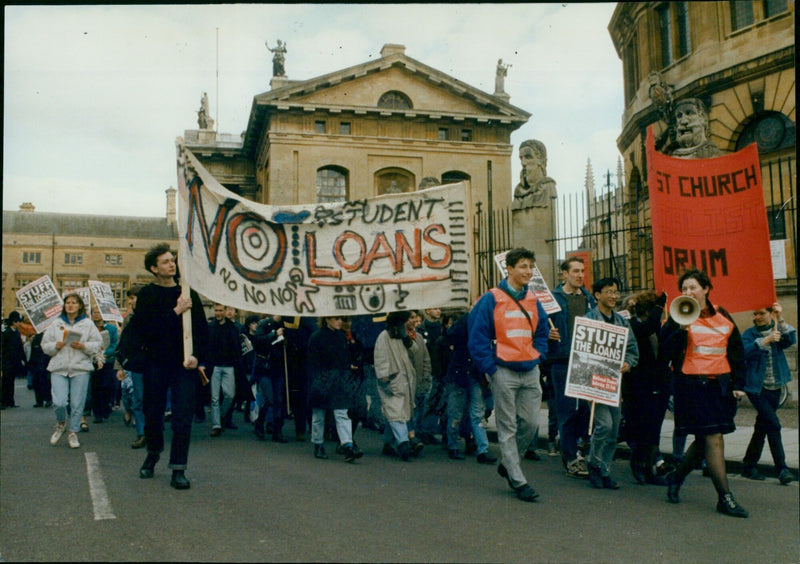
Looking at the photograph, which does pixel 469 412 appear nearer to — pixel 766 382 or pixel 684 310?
pixel 766 382

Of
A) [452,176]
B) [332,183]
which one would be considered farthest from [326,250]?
[452,176]

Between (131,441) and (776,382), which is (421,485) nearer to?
(776,382)

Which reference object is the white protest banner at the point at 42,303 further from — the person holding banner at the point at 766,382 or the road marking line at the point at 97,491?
the person holding banner at the point at 766,382

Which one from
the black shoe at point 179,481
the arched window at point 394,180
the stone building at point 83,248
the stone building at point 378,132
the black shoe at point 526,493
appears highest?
the stone building at point 378,132

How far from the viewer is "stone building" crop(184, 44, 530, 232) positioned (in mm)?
35375

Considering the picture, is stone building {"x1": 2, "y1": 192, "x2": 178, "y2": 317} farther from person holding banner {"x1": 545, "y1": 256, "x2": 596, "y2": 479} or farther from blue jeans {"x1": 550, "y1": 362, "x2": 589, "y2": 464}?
blue jeans {"x1": 550, "y1": 362, "x2": 589, "y2": 464}

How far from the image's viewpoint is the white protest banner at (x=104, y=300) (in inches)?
520

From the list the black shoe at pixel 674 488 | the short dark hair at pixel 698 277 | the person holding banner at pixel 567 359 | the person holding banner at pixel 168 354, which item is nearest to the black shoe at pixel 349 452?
the person holding banner at pixel 567 359

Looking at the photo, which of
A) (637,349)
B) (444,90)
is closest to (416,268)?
(637,349)

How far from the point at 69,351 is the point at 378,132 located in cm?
2944

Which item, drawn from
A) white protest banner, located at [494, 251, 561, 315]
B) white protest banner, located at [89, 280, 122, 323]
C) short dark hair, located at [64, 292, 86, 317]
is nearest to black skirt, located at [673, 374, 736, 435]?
white protest banner, located at [494, 251, 561, 315]

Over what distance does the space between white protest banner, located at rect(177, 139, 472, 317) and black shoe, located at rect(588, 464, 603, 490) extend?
6.20ft

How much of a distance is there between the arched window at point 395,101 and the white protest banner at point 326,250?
103 ft

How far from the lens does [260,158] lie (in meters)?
39.9
